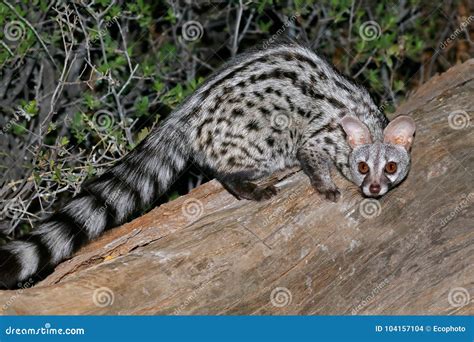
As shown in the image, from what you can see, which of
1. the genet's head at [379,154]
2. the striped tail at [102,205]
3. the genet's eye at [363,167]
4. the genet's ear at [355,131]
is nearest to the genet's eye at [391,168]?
the genet's head at [379,154]

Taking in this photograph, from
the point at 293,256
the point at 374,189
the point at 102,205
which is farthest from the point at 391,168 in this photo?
the point at 102,205

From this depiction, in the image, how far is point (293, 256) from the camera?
17.3 ft

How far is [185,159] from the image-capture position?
242 inches

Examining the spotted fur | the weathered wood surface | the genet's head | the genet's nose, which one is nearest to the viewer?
the weathered wood surface

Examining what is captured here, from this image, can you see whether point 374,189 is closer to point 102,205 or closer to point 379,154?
point 379,154

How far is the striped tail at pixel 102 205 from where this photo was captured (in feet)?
17.4

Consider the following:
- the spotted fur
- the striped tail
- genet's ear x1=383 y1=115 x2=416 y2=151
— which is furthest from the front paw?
the striped tail

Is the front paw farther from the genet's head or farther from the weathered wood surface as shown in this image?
the genet's head

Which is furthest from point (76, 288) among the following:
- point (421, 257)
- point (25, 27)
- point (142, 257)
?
point (25, 27)

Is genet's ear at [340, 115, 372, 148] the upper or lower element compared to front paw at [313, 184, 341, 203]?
upper

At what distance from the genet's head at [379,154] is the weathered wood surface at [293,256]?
145mm

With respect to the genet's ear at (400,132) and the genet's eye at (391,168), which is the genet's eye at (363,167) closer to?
the genet's eye at (391,168)

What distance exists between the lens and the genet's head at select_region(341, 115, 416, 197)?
560 cm

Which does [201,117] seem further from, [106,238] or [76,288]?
[76,288]
